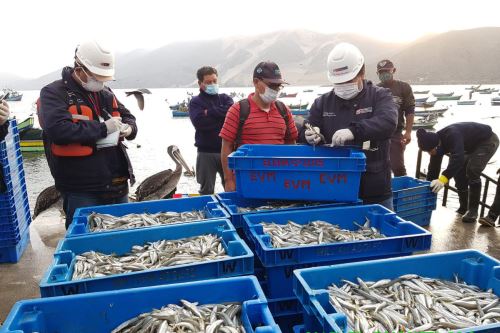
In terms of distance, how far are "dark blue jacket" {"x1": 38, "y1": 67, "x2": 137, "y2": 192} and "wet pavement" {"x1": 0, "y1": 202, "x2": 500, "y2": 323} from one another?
1.73m

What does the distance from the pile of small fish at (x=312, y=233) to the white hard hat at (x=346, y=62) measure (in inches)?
56.2

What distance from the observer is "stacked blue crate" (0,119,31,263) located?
5.44 m

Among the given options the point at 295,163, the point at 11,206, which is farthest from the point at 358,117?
the point at 11,206

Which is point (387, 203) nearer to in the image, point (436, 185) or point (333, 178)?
point (333, 178)

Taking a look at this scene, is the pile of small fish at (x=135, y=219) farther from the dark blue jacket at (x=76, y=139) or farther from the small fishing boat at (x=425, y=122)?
the small fishing boat at (x=425, y=122)

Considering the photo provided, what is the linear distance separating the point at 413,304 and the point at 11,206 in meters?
5.28

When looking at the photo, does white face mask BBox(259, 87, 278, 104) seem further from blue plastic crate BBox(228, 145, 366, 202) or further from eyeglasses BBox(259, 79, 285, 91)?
blue plastic crate BBox(228, 145, 366, 202)

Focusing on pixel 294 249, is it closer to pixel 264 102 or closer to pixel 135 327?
pixel 135 327

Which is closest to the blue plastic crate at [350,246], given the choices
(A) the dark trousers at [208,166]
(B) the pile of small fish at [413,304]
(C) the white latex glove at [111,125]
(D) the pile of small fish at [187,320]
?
(B) the pile of small fish at [413,304]

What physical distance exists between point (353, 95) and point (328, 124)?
15.5 inches

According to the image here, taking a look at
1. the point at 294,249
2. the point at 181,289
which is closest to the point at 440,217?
the point at 294,249

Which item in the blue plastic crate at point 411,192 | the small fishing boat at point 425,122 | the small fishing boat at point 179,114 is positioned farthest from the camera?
the small fishing boat at point 179,114

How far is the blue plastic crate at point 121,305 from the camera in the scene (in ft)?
7.25

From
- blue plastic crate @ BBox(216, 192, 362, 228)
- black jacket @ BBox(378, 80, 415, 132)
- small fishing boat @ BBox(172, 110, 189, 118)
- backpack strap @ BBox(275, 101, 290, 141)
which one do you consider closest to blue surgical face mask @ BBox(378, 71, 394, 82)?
black jacket @ BBox(378, 80, 415, 132)
